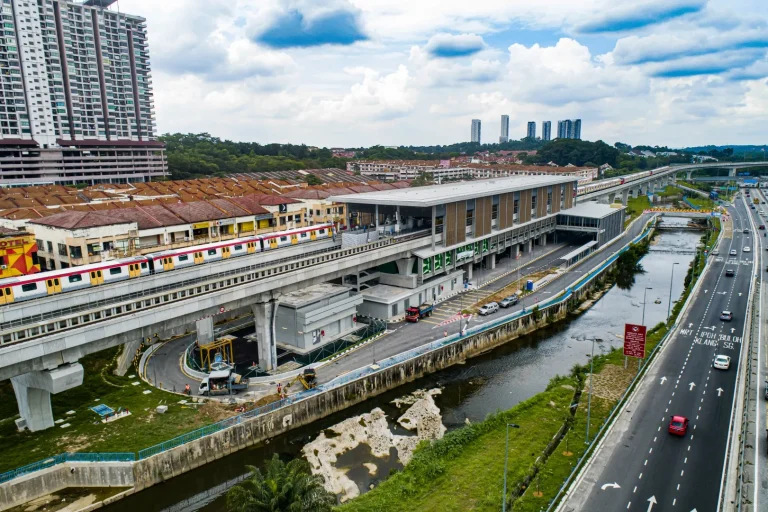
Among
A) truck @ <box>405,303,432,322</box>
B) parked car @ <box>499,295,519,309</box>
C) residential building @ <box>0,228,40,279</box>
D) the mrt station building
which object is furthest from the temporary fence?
residential building @ <box>0,228,40,279</box>

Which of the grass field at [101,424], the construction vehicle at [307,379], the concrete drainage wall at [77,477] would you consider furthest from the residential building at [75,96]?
the concrete drainage wall at [77,477]

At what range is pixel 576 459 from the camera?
111 feet

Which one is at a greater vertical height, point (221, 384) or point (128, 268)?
point (128, 268)

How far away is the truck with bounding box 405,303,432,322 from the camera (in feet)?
206

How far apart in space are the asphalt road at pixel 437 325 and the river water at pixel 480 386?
13.5 feet

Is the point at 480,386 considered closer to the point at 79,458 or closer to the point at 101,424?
the point at 101,424

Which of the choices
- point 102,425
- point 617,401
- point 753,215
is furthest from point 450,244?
point 753,215

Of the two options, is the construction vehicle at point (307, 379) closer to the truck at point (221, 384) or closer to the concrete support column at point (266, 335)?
the concrete support column at point (266, 335)

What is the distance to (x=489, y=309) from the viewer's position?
6600 cm

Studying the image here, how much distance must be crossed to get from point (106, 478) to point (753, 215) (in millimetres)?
179381

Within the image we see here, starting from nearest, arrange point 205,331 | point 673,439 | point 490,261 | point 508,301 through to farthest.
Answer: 1. point 673,439
2. point 205,331
3. point 508,301
4. point 490,261

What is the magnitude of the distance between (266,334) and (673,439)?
3515 centimetres

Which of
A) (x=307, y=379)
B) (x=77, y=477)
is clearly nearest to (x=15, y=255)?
(x=77, y=477)

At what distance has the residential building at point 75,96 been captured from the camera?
14862 centimetres
